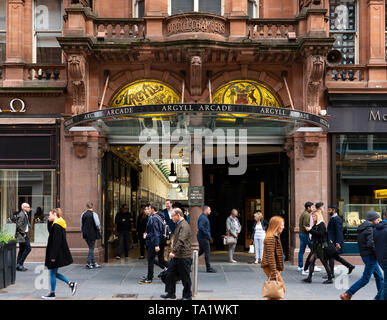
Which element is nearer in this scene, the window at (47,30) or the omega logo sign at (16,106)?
the omega logo sign at (16,106)

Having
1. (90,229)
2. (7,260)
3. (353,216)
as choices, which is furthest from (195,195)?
(7,260)

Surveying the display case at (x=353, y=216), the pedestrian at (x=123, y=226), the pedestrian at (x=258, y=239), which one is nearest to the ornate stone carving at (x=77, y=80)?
the pedestrian at (x=123, y=226)

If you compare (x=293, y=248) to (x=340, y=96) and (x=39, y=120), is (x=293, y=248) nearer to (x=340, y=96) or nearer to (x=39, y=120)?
(x=340, y=96)

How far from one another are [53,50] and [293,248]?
9885 millimetres

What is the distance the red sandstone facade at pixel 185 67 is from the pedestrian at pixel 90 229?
2.72 feet

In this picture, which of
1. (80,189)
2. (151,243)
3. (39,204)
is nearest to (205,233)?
(151,243)

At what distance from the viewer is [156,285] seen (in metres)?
12.3

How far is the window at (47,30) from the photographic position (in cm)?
1734

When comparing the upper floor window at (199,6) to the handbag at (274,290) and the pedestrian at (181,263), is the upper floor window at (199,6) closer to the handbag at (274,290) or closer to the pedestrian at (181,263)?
the pedestrian at (181,263)

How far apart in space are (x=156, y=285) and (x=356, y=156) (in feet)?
26.1

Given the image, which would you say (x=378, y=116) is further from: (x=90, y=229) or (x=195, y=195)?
(x=90, y=229)

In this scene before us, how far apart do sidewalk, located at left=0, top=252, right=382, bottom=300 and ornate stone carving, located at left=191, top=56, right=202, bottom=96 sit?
206 inches

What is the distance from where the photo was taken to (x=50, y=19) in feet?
57.5
